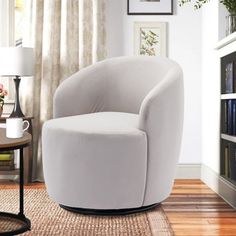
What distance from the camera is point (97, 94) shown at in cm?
327

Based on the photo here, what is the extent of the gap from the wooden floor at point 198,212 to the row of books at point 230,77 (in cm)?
72

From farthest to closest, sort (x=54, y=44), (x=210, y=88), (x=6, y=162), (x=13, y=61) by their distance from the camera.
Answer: (x=54, y=44) < (x=6, y=162) < (x=210, y=88) < (x=13, y=61)

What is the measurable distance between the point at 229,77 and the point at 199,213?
0.95 metres

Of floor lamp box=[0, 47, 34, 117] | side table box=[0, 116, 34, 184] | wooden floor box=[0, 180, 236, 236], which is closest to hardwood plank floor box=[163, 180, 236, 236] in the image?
wooden floor box=[0, 180, 236, 236]

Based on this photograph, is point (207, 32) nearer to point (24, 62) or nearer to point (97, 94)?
point (97, 94)

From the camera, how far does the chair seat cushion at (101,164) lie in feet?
8.43

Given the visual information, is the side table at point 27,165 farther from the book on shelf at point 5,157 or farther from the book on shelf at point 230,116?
the book on shelf at point 230,116

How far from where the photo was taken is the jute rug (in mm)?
2355

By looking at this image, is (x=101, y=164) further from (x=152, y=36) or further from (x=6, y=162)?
(x=152, y=36)

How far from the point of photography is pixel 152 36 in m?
4.16

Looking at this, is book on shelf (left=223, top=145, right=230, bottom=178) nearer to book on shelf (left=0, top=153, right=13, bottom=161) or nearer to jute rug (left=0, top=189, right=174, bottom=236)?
jute rug (left=0, top=189, right=174, bottom=236)

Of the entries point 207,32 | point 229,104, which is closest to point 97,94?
point 229,104

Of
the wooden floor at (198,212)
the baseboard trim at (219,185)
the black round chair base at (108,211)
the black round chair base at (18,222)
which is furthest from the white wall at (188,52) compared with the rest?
the black round chair base at (18,222)

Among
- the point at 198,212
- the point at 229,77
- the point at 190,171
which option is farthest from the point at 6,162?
the point at 229,77
